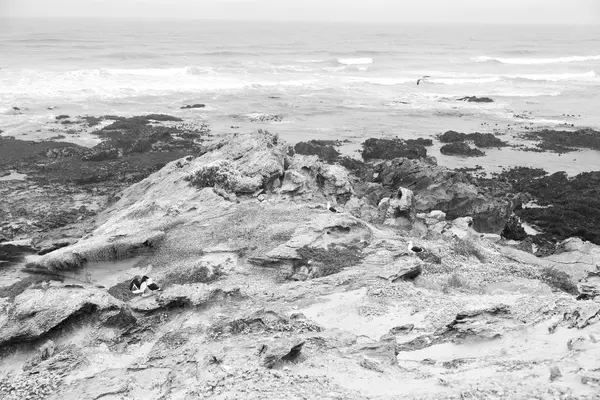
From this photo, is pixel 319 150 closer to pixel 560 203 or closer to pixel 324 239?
pixel 560 203

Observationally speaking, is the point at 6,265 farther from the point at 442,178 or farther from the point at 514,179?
the point at 514,179

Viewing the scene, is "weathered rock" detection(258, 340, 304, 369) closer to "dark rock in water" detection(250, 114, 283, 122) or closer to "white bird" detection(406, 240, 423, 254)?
"white bird" detection(406, 240, 423, 254)

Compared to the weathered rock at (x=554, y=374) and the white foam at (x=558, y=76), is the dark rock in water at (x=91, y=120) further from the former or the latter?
the white foam at (x=558, y=76)

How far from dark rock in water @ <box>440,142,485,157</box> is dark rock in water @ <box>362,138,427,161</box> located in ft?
5.03

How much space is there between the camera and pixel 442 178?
24.8 meters

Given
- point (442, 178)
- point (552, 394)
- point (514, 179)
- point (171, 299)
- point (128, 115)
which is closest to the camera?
point (552, 394)

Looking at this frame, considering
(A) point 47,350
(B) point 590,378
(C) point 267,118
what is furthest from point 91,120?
(B) point 590,378

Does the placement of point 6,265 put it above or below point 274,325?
below

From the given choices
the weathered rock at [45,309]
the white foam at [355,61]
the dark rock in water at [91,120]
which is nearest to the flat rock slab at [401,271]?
the weathered rock at [45,309]

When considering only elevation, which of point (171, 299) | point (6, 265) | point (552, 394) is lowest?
point (6, 265)

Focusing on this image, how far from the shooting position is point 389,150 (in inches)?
1320

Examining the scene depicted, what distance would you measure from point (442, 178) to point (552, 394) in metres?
18.3

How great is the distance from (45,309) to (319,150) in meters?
23.8

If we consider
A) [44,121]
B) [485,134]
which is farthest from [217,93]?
[485,134]
